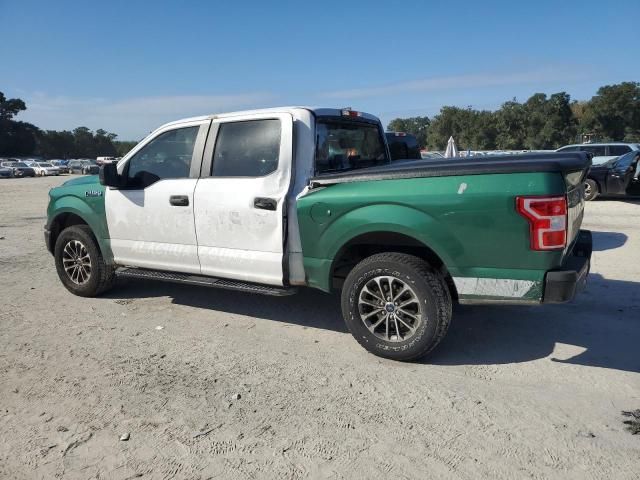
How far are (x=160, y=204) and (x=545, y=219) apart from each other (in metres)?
3.46

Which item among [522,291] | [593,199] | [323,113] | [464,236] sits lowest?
[593,199]

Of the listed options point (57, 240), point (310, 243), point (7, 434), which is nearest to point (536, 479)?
point (310, 243)

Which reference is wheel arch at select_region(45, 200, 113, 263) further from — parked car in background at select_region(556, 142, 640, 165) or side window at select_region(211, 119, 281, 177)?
parked car in background at select_region(556, 142, 640, 165)

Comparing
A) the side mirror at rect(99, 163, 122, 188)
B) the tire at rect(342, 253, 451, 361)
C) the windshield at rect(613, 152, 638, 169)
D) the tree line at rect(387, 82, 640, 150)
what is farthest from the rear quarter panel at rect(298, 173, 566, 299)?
the tree line at rect(387, 82, 640, 150)

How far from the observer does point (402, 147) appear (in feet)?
31.5

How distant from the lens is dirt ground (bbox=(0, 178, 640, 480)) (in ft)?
9.41

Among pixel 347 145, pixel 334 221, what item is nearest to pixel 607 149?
pixel 347 145

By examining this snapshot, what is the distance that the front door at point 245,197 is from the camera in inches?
178

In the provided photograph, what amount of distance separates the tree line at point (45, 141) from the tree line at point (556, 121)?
50.5m

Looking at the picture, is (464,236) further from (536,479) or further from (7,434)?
(7,434)

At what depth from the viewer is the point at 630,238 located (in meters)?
9.02

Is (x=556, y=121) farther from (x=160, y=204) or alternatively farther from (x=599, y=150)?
(x=160, y=204)

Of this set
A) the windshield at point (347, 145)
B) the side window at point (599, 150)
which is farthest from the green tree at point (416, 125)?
the windshield at point (347, 145)

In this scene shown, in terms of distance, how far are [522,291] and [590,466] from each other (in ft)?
3.88
